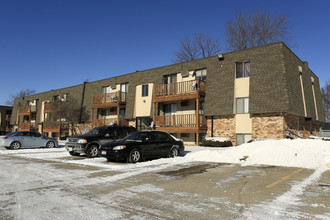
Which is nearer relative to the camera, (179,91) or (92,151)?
(92,151)

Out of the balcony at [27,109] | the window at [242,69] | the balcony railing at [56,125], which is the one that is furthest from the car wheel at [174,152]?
the balcony at [27,109]

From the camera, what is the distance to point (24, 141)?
18.7 m

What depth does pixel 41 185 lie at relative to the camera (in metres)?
6.37

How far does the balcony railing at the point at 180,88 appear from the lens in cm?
2195

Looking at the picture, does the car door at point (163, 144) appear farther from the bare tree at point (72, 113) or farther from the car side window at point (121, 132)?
the bare tree at point (72, 113)

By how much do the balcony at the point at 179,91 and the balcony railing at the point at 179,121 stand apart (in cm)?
160

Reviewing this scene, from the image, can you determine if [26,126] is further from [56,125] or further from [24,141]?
[24,141]

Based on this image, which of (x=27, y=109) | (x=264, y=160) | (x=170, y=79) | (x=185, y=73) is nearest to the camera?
(x=264, y=160)

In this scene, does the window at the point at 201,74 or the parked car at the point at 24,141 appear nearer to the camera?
the parked car at the point at 24,141

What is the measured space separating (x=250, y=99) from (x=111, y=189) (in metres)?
16.1

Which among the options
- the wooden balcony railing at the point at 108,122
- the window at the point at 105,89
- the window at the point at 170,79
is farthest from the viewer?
the window at the point at 105,89

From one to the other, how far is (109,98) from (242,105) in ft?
52.2

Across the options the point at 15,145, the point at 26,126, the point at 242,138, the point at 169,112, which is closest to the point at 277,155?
the point at 242,138

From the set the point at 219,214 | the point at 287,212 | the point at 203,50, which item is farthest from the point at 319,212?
the point at 203,50
